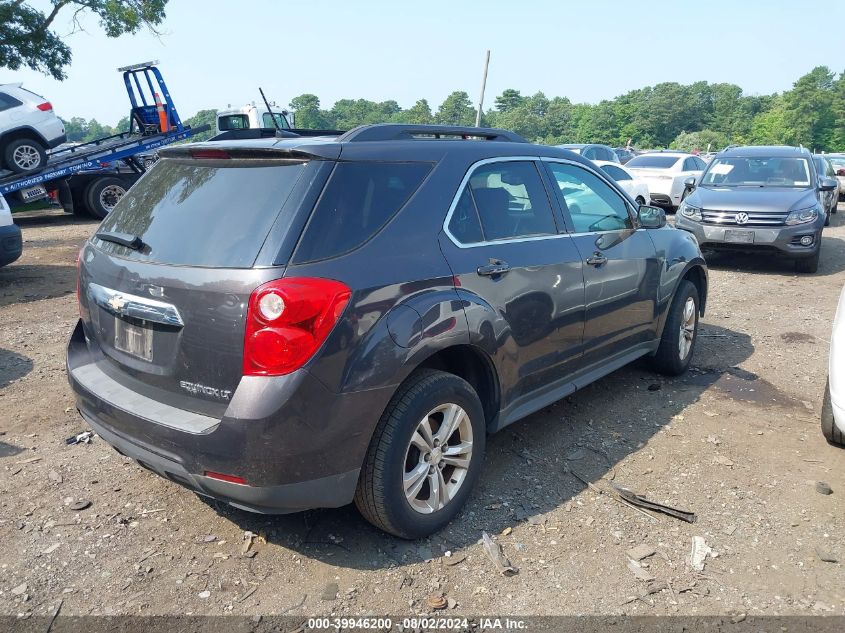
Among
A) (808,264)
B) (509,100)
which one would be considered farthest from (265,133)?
(509,100)

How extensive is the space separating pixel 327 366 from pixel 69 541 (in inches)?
63.5

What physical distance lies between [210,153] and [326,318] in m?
1.07

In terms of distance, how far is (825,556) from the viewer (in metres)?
3.00

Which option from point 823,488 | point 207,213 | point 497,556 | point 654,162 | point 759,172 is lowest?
point 823,488

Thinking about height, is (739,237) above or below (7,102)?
below

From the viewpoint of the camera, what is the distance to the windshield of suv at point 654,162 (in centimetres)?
1675

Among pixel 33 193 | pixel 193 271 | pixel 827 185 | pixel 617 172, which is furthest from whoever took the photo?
pixel 617 172

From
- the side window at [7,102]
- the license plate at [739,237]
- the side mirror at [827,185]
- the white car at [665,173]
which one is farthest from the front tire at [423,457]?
the white car at [665,173]

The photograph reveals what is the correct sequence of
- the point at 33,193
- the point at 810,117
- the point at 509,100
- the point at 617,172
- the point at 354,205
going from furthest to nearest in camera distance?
the point at 509,100, the point at 810,117, the point at 617,172, the point at 33,193, the point at 354,205

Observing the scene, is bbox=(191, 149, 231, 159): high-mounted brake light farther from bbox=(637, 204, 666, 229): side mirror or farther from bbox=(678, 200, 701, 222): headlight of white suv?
bbox=(678, 200, 701, 222): headlight of white suv

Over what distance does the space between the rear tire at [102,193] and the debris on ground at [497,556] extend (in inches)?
556

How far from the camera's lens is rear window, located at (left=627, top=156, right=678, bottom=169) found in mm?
16750

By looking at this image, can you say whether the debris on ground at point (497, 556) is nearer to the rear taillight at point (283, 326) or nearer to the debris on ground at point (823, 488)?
the rear taillight at point (283, 326)

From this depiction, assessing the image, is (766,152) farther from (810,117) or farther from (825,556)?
(810,117)
